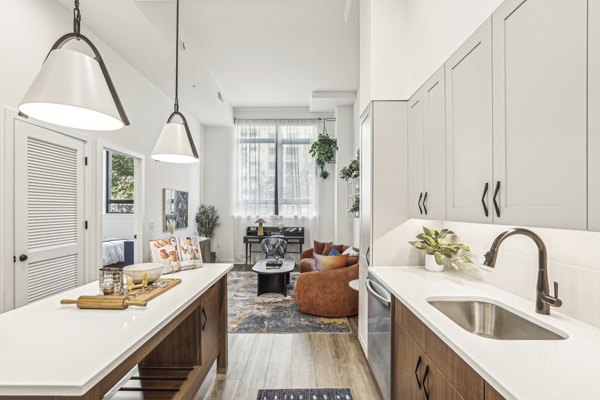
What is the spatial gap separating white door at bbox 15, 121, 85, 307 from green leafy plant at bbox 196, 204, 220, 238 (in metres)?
3.73

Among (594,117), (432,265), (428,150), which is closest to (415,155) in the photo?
(428,150)

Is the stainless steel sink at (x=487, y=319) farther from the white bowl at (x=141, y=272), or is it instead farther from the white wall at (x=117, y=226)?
the white wall at (x=117, y=226)

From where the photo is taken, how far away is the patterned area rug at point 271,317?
346cm

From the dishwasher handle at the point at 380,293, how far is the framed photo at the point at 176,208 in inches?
164

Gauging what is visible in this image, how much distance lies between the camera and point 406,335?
5.68 feet

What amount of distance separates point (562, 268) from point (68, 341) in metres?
2.08

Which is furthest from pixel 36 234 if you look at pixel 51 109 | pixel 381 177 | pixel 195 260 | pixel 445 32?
pixel 445 32

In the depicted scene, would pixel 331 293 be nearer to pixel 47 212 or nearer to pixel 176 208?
pixel 47 212

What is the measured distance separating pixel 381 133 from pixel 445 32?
79 cm

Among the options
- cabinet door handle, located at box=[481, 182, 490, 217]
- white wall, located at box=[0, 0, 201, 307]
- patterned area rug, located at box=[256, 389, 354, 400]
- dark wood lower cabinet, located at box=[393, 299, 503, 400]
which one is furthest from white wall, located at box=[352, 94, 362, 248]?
cabinet door handle, located at box=[481, 182, 490, 217]

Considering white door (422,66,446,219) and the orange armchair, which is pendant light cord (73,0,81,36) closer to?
white door (422,66,446,219)

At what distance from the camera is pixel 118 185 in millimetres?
7293

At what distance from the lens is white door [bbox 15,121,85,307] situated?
2635mm

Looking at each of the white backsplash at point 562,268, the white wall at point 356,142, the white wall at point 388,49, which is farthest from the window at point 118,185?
the white backsplash at point 562,268
